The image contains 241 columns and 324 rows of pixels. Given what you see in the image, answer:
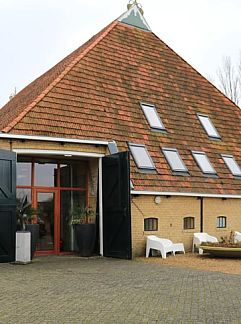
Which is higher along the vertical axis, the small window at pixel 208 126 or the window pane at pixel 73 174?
the small window at pixel 208 126

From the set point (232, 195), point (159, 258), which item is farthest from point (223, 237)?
point (159, 258)

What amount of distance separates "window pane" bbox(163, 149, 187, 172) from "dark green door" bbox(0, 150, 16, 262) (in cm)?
634

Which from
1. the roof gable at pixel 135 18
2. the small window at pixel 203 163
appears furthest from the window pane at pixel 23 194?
the roof gable at pixel 135 18

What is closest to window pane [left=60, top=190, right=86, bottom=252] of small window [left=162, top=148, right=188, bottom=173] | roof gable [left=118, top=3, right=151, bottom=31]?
small window [left=162, top=148, right=188, bottom=173]

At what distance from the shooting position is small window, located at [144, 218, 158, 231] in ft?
56.3

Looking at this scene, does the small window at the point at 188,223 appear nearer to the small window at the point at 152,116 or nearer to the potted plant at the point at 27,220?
the small window at the point at 152,116

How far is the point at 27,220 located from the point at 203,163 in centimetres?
797

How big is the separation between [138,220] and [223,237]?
14.4ft

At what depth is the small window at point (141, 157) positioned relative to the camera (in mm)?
17362

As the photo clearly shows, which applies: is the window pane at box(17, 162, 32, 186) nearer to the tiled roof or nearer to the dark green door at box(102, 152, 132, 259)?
the tiled roof

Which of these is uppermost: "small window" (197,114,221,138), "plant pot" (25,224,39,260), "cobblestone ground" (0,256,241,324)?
"small window" (197,114,221,138)

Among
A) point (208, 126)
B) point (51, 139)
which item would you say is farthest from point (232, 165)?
point (51, 139)

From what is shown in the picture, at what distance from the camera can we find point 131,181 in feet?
54.4

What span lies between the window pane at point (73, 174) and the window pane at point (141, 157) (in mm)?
1741
